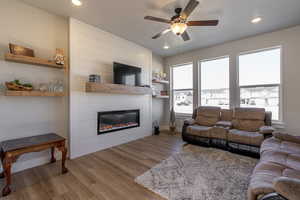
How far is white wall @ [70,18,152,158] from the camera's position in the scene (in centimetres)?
271

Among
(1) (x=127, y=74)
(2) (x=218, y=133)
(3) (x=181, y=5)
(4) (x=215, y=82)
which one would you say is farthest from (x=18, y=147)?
(4) (x=215, y=82)

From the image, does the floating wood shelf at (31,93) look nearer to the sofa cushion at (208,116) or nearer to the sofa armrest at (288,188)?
the sofa armrest at (288,188)

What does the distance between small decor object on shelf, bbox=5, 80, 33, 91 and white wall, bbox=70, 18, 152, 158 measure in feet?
2.11

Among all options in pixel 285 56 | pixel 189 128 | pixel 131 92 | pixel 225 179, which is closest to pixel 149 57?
pixel 131 92

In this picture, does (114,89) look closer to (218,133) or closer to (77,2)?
(77,2)

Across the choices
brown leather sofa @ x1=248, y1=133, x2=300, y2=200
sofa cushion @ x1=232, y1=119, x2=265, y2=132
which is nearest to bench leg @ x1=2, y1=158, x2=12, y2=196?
brown leather sofa @ x1=248, y1=133, x2=300, y2=200

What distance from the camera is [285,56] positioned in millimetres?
3119

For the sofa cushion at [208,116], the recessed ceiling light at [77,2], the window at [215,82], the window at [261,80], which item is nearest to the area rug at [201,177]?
the sofa cushion at [208,116]

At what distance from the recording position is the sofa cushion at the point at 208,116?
3.64 m

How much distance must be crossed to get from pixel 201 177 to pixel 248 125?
2.02 m

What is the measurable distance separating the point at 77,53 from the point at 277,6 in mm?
3822

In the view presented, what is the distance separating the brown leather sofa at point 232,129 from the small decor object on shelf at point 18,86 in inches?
132

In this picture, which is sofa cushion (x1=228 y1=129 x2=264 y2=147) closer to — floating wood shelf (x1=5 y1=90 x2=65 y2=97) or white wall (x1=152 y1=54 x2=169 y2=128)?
white wall (x1=152 y1=54 x2=169 y2=128)

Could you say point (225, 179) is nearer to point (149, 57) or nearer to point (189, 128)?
point (189, 128)
